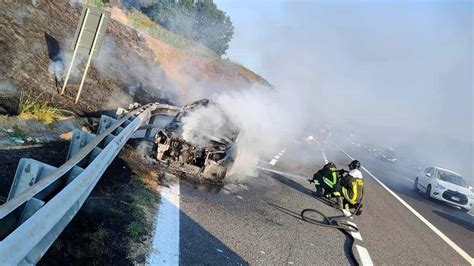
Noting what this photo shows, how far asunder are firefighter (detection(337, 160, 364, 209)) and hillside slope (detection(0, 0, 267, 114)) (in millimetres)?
6970

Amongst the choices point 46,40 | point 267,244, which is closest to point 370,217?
point 267,244

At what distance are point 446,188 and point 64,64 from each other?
14.7 meters

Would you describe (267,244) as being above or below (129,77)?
below

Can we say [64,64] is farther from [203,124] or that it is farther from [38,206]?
[38,206]

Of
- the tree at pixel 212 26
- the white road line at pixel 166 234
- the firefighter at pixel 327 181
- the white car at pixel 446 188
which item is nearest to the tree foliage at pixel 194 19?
the tree at pixel 212 26

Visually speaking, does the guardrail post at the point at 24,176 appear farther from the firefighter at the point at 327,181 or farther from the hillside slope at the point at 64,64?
the firefighter at the point at 327,181

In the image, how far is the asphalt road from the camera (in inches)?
207

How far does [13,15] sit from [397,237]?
40.5ft

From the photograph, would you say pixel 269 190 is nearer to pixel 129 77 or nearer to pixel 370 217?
pixel 370 217

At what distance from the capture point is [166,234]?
5203mm

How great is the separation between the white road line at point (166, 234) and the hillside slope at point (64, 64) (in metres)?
4.62

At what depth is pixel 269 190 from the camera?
10.2m

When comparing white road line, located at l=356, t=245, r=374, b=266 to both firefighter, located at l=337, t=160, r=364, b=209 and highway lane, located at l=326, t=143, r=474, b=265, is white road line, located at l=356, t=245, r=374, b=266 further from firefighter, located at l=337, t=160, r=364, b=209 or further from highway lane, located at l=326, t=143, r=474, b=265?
firefighter, located at l=337, t=160, r=364, b=209

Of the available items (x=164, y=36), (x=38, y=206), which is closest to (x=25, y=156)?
(x=38, y=206)
